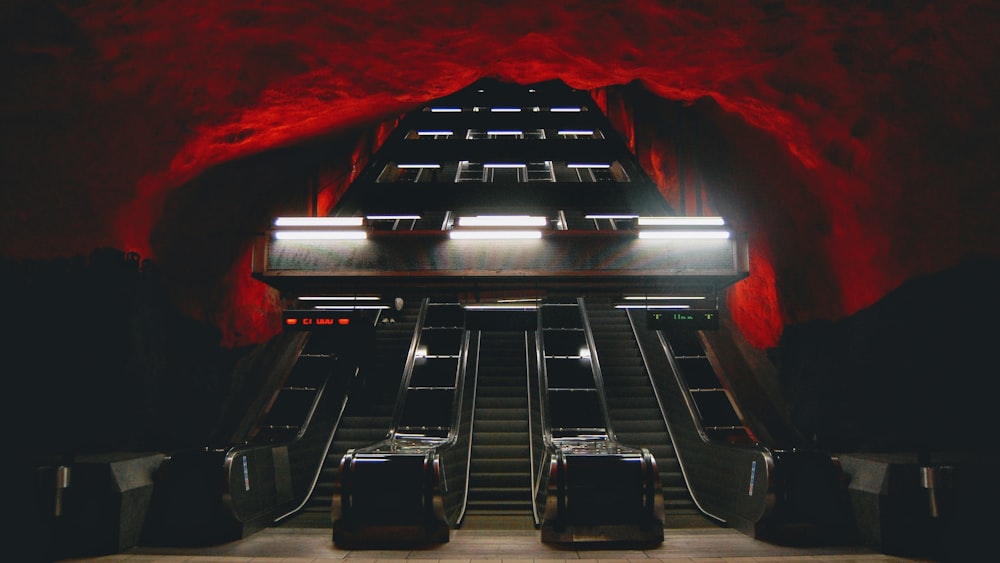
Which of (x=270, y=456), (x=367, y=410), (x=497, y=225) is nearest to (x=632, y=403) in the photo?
(x=497, y=225)

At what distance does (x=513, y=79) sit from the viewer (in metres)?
7.91

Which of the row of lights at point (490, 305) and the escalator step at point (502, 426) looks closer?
the escalator step at point (502, 426)

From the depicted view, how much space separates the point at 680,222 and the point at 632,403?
11.0 feet

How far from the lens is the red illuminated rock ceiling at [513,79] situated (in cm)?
558

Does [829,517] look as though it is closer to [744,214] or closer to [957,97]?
[957,97]

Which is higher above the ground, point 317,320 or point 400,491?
point 317,320

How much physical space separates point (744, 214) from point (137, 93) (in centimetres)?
893

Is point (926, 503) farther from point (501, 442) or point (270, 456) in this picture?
point (270, 456)

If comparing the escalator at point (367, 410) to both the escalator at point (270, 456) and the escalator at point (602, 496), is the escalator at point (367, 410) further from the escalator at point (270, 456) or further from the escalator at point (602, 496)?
the escalator at point (602, 496)

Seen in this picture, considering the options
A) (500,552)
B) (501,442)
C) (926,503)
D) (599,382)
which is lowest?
(500,552)

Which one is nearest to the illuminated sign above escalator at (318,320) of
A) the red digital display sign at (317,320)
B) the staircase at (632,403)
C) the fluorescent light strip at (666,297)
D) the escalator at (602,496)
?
the red digital display sign at (317,320)

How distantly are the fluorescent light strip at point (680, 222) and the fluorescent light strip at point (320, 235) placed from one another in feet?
15.6

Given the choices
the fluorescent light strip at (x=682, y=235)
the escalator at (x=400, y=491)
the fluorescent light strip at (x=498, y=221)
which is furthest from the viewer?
the fluorescent light strip at (x=682, y=235)

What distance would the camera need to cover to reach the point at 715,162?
10828 millimetres
